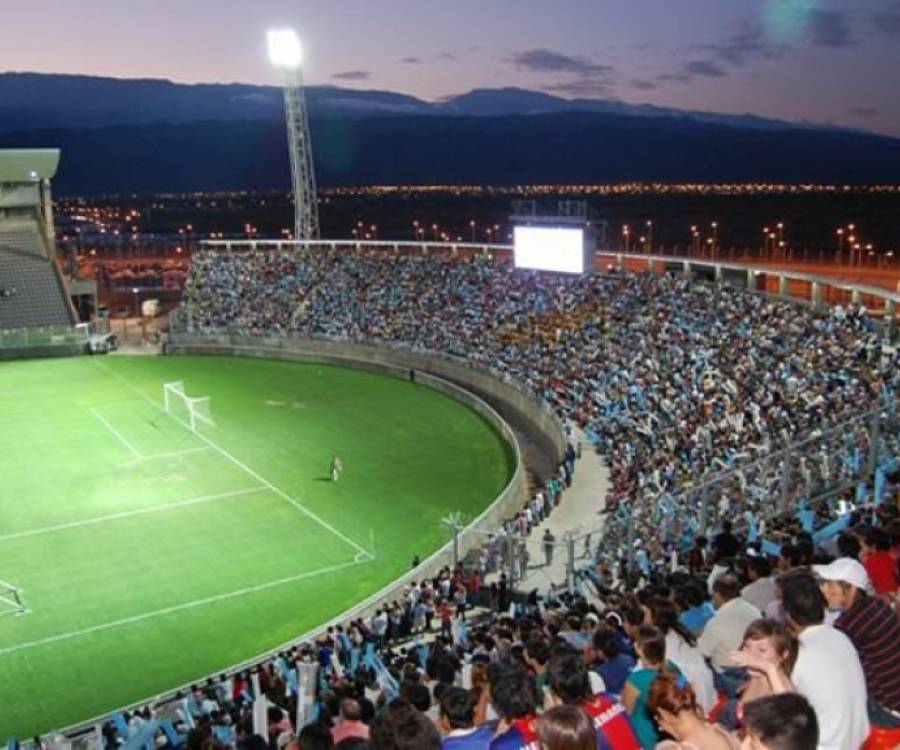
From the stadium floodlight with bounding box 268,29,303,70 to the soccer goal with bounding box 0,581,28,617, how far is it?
40.6 metres

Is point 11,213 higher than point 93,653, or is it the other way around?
point 11,213

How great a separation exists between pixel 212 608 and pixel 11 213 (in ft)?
161

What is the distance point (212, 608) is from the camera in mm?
19625

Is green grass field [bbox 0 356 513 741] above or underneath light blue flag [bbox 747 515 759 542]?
underneath

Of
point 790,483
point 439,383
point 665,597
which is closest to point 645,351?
point 439,383

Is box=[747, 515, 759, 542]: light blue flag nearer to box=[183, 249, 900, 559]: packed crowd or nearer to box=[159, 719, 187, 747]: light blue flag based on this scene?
box=[183, 249, 900, 559]: packed crowd

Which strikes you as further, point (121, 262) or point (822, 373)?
point (121, 262)

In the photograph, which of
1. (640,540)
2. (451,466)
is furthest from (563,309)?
(640,540)

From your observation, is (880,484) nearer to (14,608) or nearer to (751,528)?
(751,528)

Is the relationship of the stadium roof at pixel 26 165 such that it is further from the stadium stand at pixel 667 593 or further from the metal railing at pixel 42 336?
the stadium stand at pixel 667 593

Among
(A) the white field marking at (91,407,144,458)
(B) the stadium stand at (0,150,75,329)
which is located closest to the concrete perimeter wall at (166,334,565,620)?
(B) the stadium stand at (0,150,75,329)

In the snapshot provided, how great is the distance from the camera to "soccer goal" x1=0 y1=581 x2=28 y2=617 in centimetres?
1933

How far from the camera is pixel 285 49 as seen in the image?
54688 millimetres

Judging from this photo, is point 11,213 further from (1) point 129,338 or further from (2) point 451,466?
(2) point 451,466
